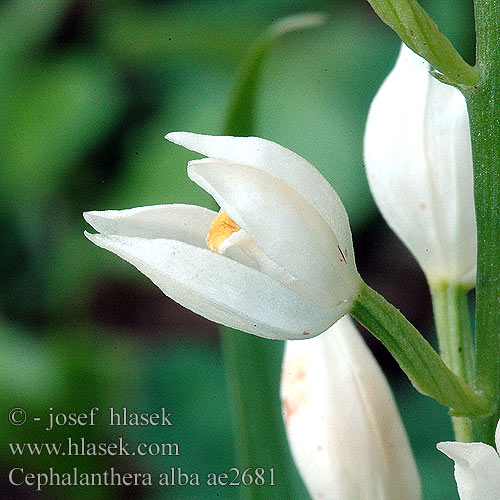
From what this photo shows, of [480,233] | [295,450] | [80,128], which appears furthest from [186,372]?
[480,233]

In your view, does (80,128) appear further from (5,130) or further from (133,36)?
(133,36)

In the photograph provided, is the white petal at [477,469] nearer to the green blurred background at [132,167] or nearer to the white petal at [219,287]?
the white petal at [219,287]

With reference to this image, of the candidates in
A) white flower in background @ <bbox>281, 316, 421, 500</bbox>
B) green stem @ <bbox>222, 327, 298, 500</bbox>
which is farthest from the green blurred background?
white flower in background @ <bbox>281, 316, 421, 500</bbox>

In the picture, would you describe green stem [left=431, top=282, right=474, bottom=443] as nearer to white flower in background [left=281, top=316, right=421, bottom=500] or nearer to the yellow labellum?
white flower in background [left=281, top=316, right=421, bottom=500]

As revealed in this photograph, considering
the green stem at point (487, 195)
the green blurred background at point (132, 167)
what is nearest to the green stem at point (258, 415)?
the green stem at point (487, 195)

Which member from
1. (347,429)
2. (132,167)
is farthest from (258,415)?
(132,167)

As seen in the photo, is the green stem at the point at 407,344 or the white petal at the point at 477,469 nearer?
the white petal at the point at 477,469
